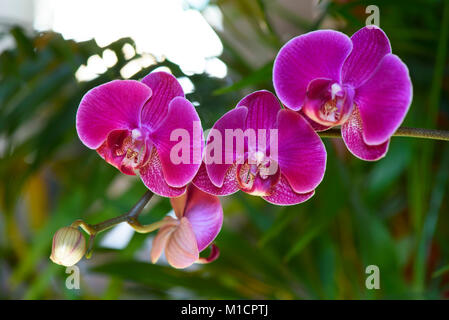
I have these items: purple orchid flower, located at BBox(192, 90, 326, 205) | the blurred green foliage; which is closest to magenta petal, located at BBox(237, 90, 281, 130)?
purple orchid flower, located at BBox(192, 90, 326, 205)

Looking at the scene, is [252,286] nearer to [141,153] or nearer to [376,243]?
[376,243]

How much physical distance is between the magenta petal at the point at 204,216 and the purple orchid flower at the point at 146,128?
0.03 meters

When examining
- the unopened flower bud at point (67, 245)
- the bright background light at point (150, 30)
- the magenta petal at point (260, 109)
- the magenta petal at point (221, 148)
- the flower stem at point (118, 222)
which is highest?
the bright background light at point (150, 30)

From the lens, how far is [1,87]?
49cm

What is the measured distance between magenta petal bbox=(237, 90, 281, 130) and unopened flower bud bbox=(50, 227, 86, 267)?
8 centimetres

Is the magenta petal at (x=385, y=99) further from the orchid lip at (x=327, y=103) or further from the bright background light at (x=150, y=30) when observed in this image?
the bright background light at (x=150, y=30)

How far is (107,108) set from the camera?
0.62ft

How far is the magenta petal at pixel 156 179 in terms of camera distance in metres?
0.20

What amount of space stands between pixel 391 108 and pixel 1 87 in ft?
1.40

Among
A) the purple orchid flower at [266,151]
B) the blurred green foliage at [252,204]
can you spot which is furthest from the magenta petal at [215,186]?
A: the blurred green foliage at [252,204]

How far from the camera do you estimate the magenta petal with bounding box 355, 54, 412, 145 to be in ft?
0.56

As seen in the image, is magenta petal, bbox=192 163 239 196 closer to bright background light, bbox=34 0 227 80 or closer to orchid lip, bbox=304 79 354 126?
orchid lip, bbox=304 79 354 126

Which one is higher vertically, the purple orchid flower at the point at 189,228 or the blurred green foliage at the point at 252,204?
the blurred green foliage at the point at 252,204

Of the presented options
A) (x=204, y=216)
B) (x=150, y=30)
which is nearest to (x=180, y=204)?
(x=204, y=216)
